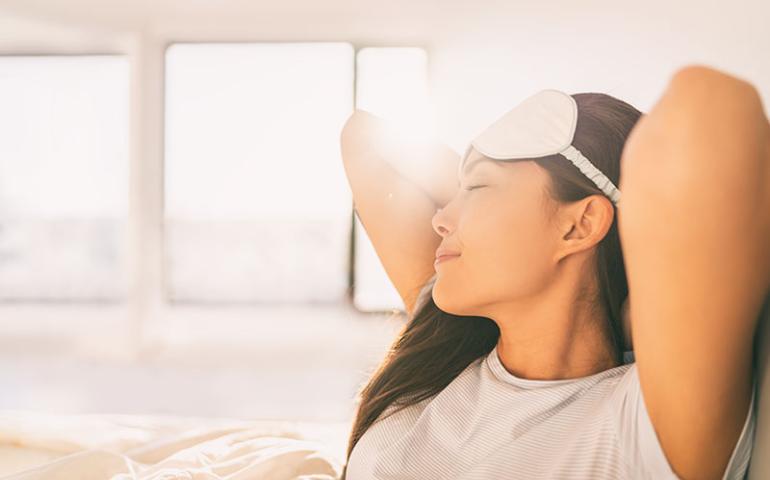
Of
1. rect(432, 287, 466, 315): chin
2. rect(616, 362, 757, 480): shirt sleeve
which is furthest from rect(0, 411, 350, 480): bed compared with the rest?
rect(616, 362, 757, 480): shirt sleeve

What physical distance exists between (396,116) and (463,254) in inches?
141

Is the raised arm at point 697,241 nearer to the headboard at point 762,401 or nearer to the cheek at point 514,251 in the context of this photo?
the headboard at point 762,401

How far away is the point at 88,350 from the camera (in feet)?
14.7

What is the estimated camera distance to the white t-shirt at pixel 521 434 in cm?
79

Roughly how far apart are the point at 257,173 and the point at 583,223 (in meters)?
4.05

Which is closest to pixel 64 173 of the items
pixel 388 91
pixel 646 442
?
pixel 388 91

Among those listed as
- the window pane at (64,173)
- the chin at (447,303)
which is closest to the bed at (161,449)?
the chin at (447,303)

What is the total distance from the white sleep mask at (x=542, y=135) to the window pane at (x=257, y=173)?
363cm

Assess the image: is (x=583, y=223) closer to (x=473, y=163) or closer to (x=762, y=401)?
(x=473, y=163)

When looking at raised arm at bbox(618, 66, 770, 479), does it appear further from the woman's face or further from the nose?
the nose

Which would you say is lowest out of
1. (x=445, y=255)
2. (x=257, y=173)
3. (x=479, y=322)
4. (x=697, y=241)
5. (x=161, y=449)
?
(x=161, y=449)

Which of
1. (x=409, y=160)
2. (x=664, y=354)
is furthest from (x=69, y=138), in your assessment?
(x=664, y=354)

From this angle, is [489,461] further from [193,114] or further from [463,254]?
[193,114]

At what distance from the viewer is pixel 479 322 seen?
1.23 metres
